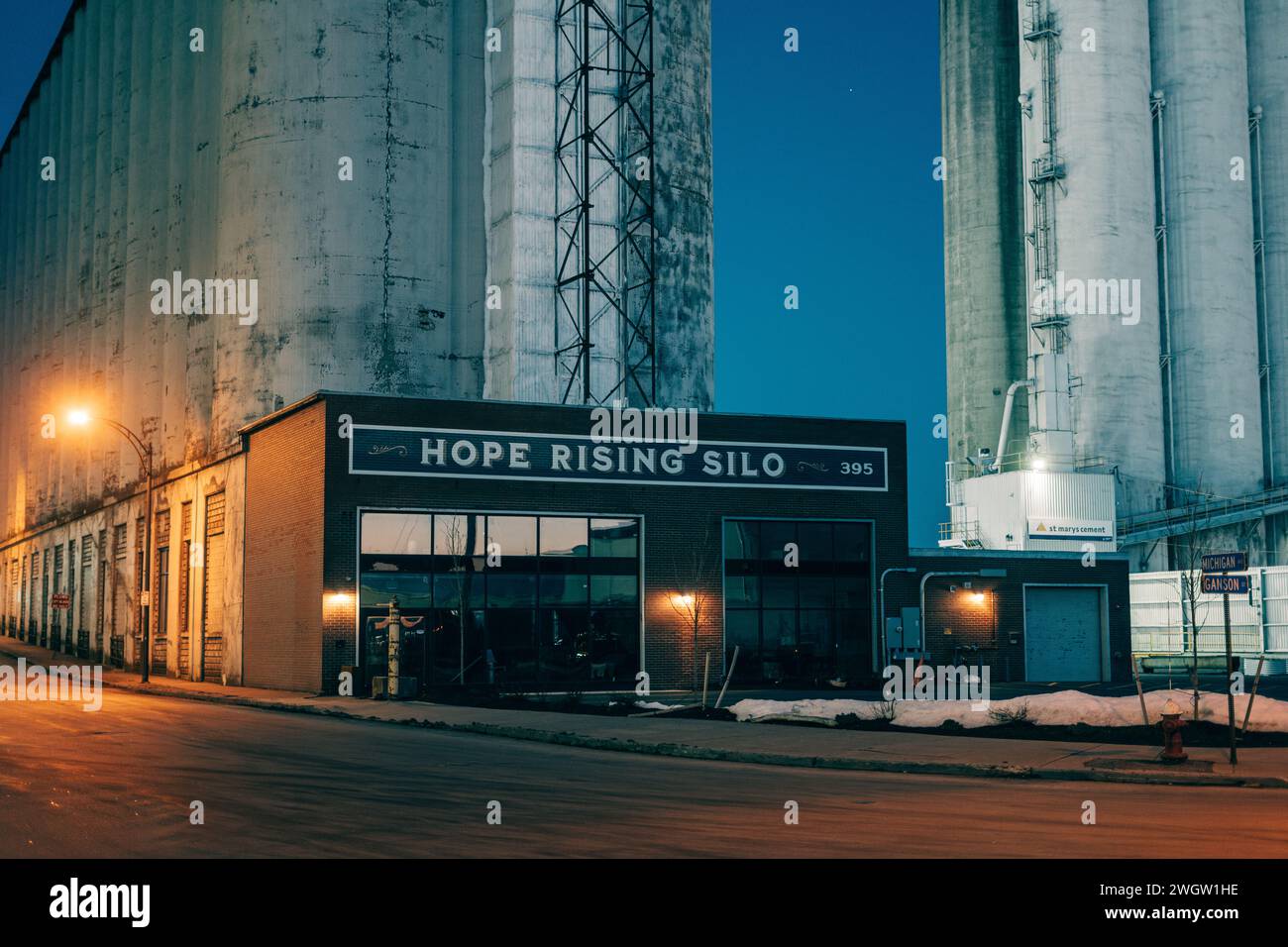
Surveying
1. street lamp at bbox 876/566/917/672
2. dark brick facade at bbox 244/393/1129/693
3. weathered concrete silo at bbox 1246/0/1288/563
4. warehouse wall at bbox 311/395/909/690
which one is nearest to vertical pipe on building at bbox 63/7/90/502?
dark brick facade at bbox 244/393/1129/693

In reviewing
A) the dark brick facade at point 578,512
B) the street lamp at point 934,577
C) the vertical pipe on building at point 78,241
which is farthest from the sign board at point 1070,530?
the vertical pipe on building at point 78,241

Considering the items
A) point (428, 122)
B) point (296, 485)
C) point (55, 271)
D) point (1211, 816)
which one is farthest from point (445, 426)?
point (55, 271)

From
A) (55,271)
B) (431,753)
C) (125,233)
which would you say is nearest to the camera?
(431,753)

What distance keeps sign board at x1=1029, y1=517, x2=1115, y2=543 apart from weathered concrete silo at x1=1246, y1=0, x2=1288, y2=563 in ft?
58.2

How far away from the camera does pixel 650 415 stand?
44.8m


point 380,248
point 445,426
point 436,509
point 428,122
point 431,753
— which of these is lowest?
point 431,753

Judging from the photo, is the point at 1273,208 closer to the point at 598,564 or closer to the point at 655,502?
the point at 655,502

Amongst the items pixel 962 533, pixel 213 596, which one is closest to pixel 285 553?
pixel 213 596

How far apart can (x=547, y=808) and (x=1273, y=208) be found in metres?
70.0

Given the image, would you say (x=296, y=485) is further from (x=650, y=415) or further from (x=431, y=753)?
(x=431, y=753)

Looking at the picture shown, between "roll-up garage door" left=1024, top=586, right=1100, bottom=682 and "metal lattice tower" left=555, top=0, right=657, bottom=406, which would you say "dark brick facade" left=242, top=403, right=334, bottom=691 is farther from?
"roll-up garage door" left=1024, top=586, right=1100, bottom=682

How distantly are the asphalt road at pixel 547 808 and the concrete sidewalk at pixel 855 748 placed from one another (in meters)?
0.67

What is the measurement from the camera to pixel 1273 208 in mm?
73000
